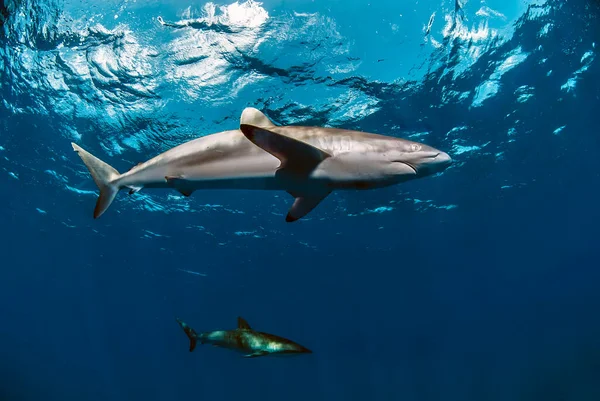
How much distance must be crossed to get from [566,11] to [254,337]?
14472mm

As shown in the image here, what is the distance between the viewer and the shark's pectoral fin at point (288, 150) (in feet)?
8.01

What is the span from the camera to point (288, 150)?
2582mm

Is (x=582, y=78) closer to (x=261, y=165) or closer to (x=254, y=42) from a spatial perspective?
(x=254, y=42)

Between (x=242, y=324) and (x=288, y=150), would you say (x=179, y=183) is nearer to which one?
(x=288, y=150)

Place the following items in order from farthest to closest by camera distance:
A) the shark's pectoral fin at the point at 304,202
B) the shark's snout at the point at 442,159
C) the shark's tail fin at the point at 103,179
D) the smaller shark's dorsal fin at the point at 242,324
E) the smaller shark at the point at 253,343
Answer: the smaller shark's dorsal fin at the point at 242,324 < the smaller shark at the point at 253,343 < the shark's tail fin at the point at 103,179 < the shark's pectoral fin at the point at 304,202 < the shark's snout at the point at 442,159

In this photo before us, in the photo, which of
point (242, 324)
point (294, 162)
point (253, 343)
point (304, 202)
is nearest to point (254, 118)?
point (294, 162)

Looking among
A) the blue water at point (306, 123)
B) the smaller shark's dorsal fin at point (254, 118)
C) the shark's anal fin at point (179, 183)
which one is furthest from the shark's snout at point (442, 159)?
the blue water at point (306, 123)

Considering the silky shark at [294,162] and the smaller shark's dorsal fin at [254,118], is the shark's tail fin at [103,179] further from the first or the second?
the smaller shark's dorsal fin at [254,118]

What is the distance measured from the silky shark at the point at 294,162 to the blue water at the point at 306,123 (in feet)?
28.5

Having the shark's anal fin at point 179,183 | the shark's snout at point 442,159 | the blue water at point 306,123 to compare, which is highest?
the blue water at point 306,123

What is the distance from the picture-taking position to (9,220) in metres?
28.3

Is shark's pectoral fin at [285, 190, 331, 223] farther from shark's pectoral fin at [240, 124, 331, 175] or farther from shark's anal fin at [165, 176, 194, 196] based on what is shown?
shark's anal fin at [165, 176, 194, 196]

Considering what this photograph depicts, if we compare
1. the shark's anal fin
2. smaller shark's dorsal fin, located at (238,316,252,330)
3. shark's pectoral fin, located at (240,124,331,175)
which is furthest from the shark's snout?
smaller shark's dorsal fin, located at (238,316,252,330)

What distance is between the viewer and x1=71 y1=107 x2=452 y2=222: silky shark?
258 centimetres
